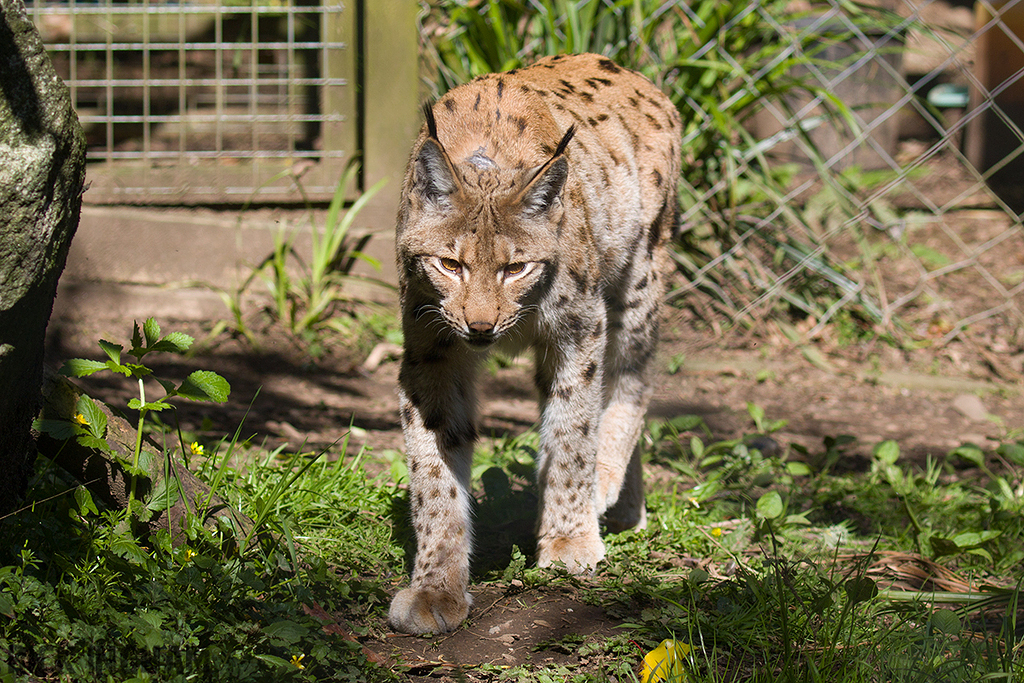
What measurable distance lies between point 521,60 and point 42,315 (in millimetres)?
4073

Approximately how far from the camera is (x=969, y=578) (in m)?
3.11

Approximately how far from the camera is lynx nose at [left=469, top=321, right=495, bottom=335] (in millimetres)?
2785

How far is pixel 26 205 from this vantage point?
230cm

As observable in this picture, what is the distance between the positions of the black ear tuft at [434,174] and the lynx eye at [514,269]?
0.31m

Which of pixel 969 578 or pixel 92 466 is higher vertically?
pixel 92 466

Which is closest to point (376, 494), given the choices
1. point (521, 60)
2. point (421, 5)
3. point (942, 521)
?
point (942, 521)

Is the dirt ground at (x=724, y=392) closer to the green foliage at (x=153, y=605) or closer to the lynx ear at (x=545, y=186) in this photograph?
the green foliage at (x=153, y=605)

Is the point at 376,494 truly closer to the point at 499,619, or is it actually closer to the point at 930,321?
the point at 499,619

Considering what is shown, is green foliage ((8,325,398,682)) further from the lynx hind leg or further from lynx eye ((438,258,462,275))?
the lynx hind leg

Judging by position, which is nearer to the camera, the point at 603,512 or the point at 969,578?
the point at 969,578

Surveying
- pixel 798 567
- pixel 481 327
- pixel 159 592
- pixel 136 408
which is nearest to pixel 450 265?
pixel 481 327

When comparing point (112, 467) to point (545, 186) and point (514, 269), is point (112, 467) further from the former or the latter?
point (545, 186)

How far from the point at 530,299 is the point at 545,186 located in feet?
1.25

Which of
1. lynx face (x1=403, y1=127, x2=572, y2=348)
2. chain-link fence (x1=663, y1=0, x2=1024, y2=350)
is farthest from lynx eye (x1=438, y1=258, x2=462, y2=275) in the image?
chain-link fence (x1=663, y1=0, x2=1024, y2=350)
